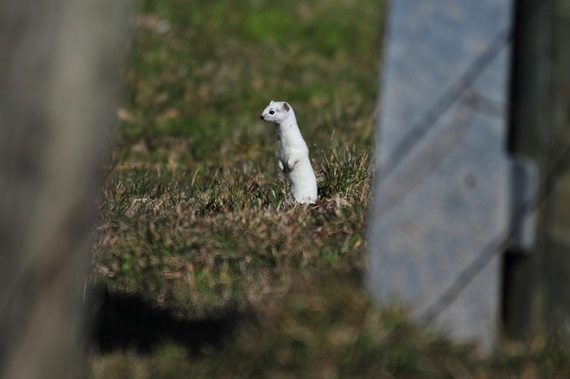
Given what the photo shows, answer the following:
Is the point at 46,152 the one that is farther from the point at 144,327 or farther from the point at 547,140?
the point at 547,140

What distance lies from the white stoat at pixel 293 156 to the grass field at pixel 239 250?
0.13m

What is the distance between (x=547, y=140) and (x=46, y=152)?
1.75 m

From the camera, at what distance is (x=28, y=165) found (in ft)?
10.2

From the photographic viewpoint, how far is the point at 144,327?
4410mm

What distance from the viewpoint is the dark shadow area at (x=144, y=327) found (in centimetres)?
413

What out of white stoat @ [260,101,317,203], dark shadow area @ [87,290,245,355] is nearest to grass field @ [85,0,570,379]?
dark shadow area @ [87,290,245,355]

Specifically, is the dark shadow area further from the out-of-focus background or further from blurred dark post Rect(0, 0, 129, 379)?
blurred dark post Rect(0, 0, 129, 379)

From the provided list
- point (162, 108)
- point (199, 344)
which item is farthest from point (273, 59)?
point (199, 344)

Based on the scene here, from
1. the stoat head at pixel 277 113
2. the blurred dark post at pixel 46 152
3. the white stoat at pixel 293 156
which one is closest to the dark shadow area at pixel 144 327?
the blurred dark post at pixel 46 152

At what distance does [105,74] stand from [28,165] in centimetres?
34

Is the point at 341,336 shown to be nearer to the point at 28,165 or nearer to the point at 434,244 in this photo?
the point at 434,244

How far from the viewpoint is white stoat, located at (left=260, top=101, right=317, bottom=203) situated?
5.83 metres

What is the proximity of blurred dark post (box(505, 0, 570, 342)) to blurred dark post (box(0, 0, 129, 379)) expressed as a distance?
4.84ft

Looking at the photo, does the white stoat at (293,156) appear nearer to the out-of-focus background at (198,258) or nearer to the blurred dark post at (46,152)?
the out-of-focus background at (198,258)
